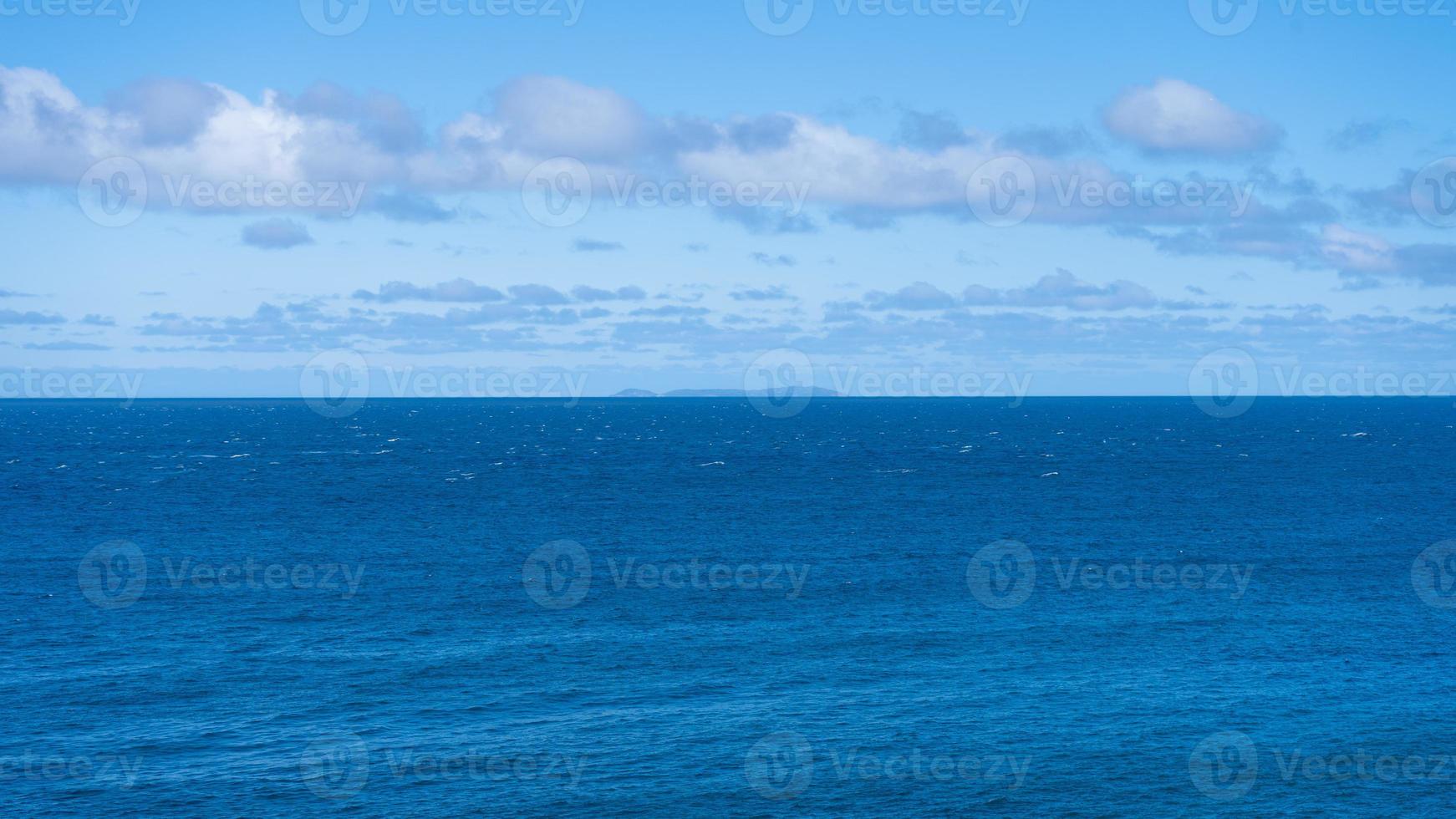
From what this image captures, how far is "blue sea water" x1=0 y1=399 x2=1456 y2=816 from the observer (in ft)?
130

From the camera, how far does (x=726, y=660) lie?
54.1 m

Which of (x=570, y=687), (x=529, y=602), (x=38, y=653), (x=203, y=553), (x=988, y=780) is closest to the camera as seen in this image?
A: (x=988, y=780)

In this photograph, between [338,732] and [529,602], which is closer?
[338,732]

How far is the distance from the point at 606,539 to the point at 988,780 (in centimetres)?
5309

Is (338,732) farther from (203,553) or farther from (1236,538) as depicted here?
(1236,538)

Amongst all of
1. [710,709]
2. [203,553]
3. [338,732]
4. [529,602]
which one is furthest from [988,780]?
[203,553]

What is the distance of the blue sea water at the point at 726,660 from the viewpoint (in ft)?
130

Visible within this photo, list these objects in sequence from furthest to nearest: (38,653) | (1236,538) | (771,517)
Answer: (771,517) < (1236,538) < (38,653)

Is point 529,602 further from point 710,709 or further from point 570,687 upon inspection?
point 710,709

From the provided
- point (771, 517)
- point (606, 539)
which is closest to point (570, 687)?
point (606, 539)

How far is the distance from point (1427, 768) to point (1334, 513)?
68.7 m

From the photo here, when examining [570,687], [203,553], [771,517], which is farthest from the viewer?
[771,517]

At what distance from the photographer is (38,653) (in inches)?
2121

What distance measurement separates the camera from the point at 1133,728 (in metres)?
45.1
